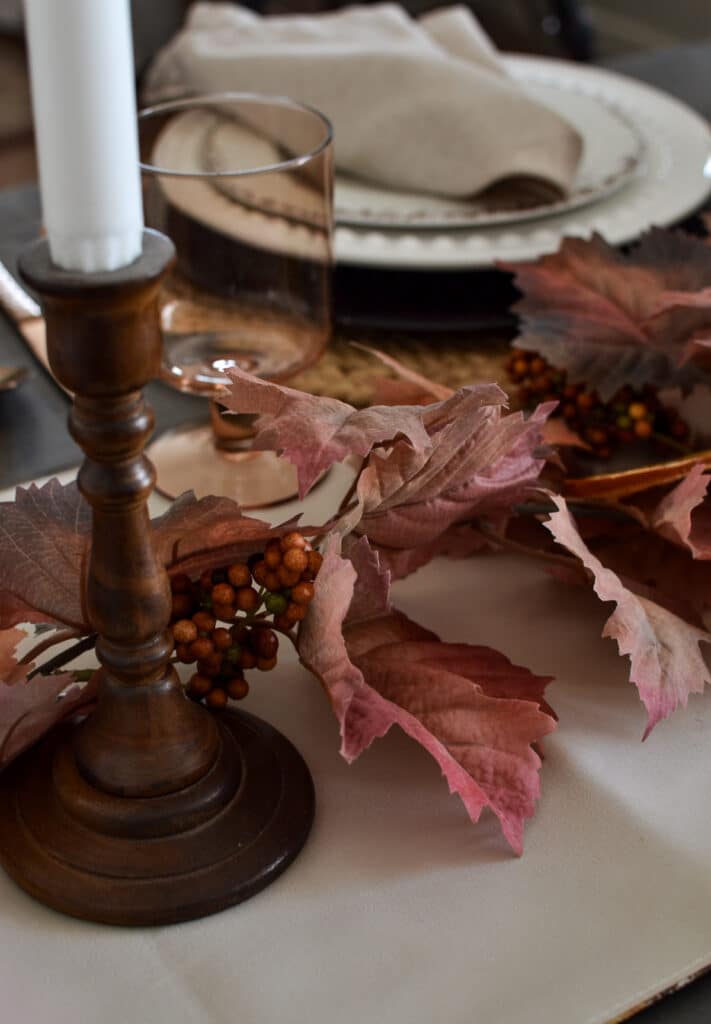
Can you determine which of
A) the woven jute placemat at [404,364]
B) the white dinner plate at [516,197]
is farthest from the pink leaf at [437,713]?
the white dinner plate at [516,197]

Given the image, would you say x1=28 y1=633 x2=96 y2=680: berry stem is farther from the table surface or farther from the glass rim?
the glass rim

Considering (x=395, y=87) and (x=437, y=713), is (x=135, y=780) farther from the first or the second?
(x=395, y=87)

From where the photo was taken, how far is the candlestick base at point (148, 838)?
0.37 metres

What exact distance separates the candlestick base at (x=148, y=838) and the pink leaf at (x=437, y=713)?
51 millimetres

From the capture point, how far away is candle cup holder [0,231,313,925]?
340mm

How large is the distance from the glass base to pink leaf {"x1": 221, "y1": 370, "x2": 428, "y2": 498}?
0.19 m

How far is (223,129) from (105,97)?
43cm

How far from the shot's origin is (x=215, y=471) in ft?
1.99

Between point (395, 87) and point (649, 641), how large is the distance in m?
0.57

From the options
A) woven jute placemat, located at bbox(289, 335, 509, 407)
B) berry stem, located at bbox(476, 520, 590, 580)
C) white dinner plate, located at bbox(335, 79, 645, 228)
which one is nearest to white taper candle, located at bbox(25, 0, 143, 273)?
berry stem, located at bbox(476, 520, 590, 580)

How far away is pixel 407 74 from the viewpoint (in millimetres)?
872

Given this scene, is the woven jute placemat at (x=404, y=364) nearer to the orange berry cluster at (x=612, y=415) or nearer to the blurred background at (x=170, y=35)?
the orange berry cluster at (x=612, y=415)

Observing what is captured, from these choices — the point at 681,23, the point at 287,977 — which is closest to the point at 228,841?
the point at 287,977

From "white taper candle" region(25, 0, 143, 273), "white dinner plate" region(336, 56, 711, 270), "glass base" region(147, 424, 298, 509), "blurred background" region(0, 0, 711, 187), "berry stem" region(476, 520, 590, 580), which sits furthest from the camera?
"blurred background" region(0, 0, 711, 187)
